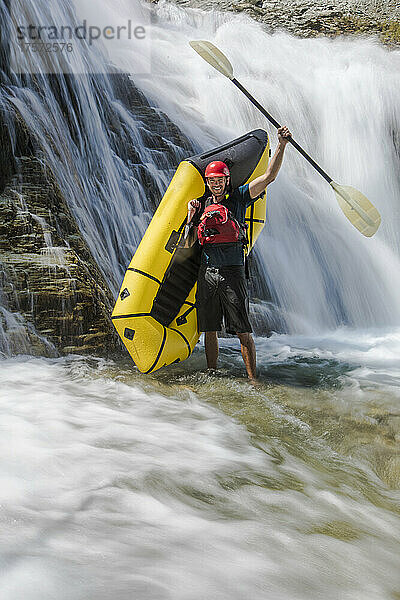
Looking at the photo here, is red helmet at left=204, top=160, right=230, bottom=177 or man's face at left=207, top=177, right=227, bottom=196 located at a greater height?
red helmet at left=204, top=160, right=230, bottom=177

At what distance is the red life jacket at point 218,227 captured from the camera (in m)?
3.66

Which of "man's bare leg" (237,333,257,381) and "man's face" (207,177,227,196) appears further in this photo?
"man's bare leg" (237,333,257,381)

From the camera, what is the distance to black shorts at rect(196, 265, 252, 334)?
12.2 feet

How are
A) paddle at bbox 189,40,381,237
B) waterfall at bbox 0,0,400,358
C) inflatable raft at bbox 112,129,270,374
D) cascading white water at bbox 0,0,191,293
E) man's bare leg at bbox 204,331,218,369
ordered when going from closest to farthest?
inflatable raft at bbox 112,129,270,374 → man's bare leg at bbox 204,331,218,369 → paddle at bbox 189,40,381,237 → cascading white water at bbox 0,0,191,293 → waterfall at bbox 0,0,400,358

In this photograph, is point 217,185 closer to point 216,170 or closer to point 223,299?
point 216,170

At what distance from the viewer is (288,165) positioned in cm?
1101

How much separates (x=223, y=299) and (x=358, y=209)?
6.35 ft

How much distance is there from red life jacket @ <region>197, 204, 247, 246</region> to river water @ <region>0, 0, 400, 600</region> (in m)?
1.07

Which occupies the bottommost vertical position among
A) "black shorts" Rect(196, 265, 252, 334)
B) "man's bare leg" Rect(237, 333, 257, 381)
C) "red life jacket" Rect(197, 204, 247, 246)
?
"man's bare leg" Rect(237, 333, 257, 381)

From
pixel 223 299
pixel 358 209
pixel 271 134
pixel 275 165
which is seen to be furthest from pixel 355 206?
pixel 271 134

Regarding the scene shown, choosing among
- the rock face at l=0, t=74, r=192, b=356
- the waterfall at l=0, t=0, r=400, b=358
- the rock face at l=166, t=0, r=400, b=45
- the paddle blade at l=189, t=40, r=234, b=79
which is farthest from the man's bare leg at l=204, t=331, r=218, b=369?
the rock face at l=166, t=0, r=400, b=45

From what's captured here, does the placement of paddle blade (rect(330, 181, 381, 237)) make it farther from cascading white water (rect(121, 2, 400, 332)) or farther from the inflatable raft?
cascading white water (rect(121, 2, 400, 332))

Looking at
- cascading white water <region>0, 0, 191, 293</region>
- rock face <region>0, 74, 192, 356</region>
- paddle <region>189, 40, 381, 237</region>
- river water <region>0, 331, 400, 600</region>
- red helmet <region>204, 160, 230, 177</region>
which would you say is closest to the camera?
river water <region>0, 331, 400, 600</region>

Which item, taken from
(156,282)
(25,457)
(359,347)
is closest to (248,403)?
(156,282)
